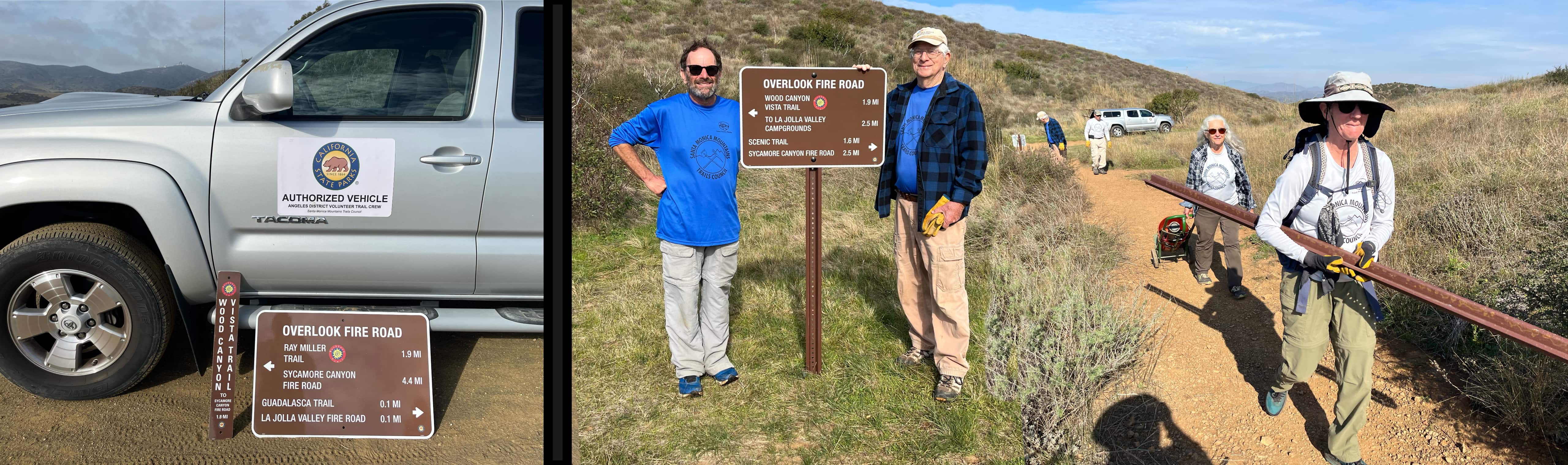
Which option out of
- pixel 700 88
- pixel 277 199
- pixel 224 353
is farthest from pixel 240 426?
pixel 700 88

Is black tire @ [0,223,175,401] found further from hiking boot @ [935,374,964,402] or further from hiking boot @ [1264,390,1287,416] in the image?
hiking boot @ [1264,390,1287,416]

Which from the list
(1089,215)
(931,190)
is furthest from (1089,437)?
(1089,215)

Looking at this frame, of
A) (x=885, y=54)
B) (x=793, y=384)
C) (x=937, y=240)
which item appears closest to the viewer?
(x=937, y=240)

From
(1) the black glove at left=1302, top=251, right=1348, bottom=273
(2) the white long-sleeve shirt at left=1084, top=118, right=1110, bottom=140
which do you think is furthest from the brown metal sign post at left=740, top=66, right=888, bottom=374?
(2) the white long-sleeve shirt at left=1084, top=118, right=1110, bottom=140

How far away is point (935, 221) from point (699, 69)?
1050 mm

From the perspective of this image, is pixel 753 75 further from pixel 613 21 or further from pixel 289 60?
pixel 613 21

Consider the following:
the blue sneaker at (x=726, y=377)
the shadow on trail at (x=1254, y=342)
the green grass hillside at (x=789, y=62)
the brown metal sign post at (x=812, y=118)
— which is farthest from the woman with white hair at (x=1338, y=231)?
the green grass hillside at (x=789, y=62)

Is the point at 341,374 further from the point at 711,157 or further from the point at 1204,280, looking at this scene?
the point at 1204,280

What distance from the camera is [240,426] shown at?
120 inches

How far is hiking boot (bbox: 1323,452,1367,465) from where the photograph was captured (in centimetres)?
295

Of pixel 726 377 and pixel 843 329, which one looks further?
pixel 843 329

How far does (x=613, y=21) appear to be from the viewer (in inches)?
861

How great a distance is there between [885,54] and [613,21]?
7163 millimetres

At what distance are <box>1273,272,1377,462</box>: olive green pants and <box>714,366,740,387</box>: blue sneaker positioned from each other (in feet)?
7.17
